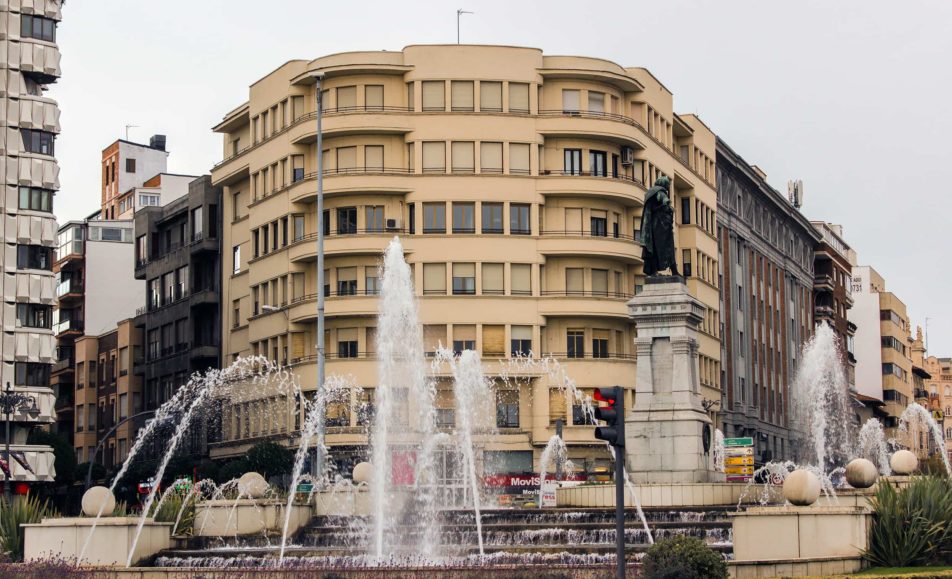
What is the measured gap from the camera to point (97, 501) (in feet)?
111

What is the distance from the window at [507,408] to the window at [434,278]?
549 centimetres

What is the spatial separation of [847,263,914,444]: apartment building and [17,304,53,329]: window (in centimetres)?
8676

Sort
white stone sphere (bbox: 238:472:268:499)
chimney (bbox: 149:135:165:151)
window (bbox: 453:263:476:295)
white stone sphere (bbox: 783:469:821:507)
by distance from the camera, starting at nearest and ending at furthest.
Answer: white stone sphere (bbox: 783:469:821:507) → white stone sphere (bbox: 238:472:268:499) → window (bbox: 453:263:476:295) → chimney (bbox: 149:135:165:151)

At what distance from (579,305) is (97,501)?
46.3m

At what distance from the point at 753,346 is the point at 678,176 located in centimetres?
1851

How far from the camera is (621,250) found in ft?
261

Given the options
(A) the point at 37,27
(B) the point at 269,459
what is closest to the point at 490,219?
(B) the point at 269,459

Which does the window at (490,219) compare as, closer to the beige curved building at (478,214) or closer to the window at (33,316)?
the beige curved building at (478,214)

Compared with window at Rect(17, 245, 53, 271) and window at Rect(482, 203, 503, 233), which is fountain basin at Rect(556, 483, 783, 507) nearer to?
window at Rect(482, 203, 503, 233)

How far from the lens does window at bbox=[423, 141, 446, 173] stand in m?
78.3

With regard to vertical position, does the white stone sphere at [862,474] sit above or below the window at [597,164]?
below

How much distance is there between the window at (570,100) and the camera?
7988cm

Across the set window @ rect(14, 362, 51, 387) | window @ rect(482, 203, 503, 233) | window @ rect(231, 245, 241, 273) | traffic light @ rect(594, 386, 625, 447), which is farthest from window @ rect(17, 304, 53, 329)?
traffic light @ rect(594, 386, 625, 447)

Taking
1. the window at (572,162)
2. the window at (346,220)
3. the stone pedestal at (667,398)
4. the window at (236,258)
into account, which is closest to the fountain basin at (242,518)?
the stone pedestal at (667,398)
